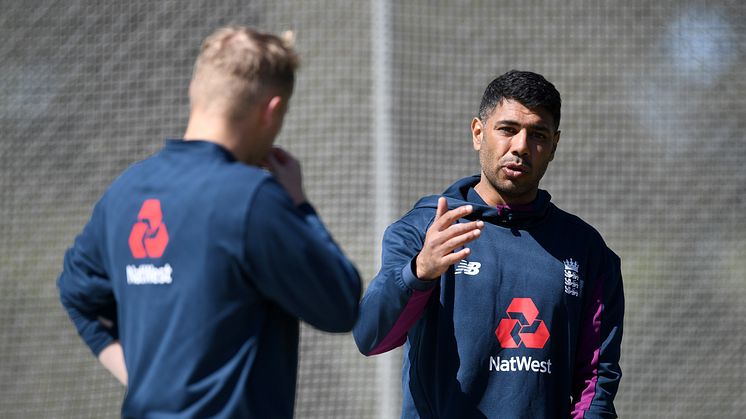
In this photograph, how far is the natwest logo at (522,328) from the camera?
273 centimetres

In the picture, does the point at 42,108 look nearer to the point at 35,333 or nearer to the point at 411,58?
the point at 35,333

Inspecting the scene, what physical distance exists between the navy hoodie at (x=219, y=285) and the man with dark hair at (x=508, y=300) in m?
0.62

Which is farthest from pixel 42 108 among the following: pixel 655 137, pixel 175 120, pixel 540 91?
pixel 540 91

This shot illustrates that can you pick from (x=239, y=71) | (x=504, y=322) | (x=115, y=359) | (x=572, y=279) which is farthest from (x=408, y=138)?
(x=239, y=71)

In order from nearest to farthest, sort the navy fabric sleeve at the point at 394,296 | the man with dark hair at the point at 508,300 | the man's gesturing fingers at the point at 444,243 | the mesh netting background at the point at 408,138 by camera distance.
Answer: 1. the man's gesturing fingers at the point at 444,243
2. the navy fabric sleeve at the point at 394,296
3. the man with dark hair at the point at 508,300
4. the mesh netting background at the point at 408,138

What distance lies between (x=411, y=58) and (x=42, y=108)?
2.54m

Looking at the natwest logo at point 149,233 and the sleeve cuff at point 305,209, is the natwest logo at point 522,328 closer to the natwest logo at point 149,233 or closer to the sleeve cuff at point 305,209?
the sleeve cuff at point 305,209

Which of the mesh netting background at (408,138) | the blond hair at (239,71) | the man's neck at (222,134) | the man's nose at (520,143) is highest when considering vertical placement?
the blond hair at (239,71)

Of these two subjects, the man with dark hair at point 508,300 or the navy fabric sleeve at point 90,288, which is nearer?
the navy fabric sleeve at point 90,288

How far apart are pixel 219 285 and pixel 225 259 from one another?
52 millimetres

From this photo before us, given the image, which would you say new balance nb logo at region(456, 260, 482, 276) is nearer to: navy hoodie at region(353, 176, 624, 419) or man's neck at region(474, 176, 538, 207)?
navy hoodie at region(353, 176, 624, 419)

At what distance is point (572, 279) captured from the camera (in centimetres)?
285

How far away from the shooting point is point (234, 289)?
6.40 ft

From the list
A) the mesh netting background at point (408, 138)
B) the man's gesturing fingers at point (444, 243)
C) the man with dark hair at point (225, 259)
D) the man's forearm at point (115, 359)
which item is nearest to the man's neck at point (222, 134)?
the man with dark hair at point (225, 259)
